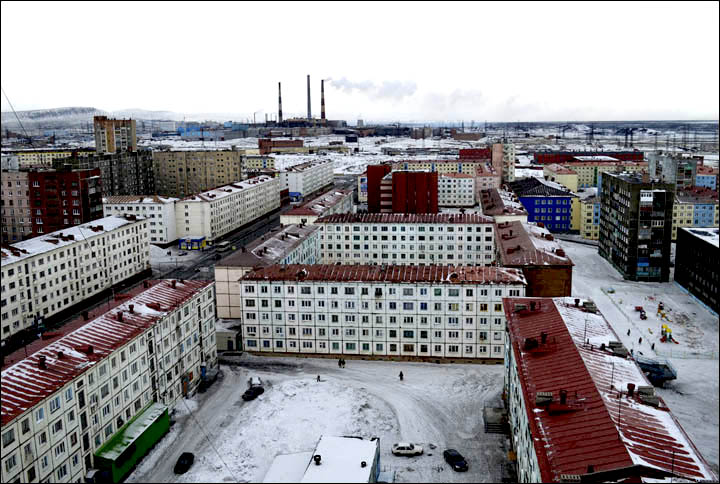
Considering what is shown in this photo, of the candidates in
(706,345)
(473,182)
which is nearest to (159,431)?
(706,345)

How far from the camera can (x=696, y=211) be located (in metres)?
64.2

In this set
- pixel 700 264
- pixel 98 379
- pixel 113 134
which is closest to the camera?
pixel 98 379

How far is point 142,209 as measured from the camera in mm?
63688

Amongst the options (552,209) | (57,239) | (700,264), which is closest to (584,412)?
(700,264)

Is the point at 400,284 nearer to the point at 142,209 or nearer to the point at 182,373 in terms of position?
the point at 182,373

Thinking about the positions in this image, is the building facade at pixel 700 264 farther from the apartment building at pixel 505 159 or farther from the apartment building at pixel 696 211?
the apartment building at pixel 505 159

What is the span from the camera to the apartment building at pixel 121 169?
74188 mm

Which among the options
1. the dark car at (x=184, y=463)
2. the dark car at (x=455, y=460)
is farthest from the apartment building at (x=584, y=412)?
the dark car at (x=184, y=463)

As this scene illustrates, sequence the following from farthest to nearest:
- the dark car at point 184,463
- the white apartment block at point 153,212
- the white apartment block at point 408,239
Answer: the white apartment block at point 153,212, the white apartment block at point 408,239, the dark car at point 184,463

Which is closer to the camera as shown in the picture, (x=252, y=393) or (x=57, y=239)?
(x=252, y=393)

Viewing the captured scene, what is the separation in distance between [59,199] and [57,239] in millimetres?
13791

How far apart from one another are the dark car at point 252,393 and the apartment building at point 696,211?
51459 mm

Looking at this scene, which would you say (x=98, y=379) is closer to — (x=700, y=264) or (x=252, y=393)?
(x=252, y=393)

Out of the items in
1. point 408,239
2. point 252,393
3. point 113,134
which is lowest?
point 252,393
